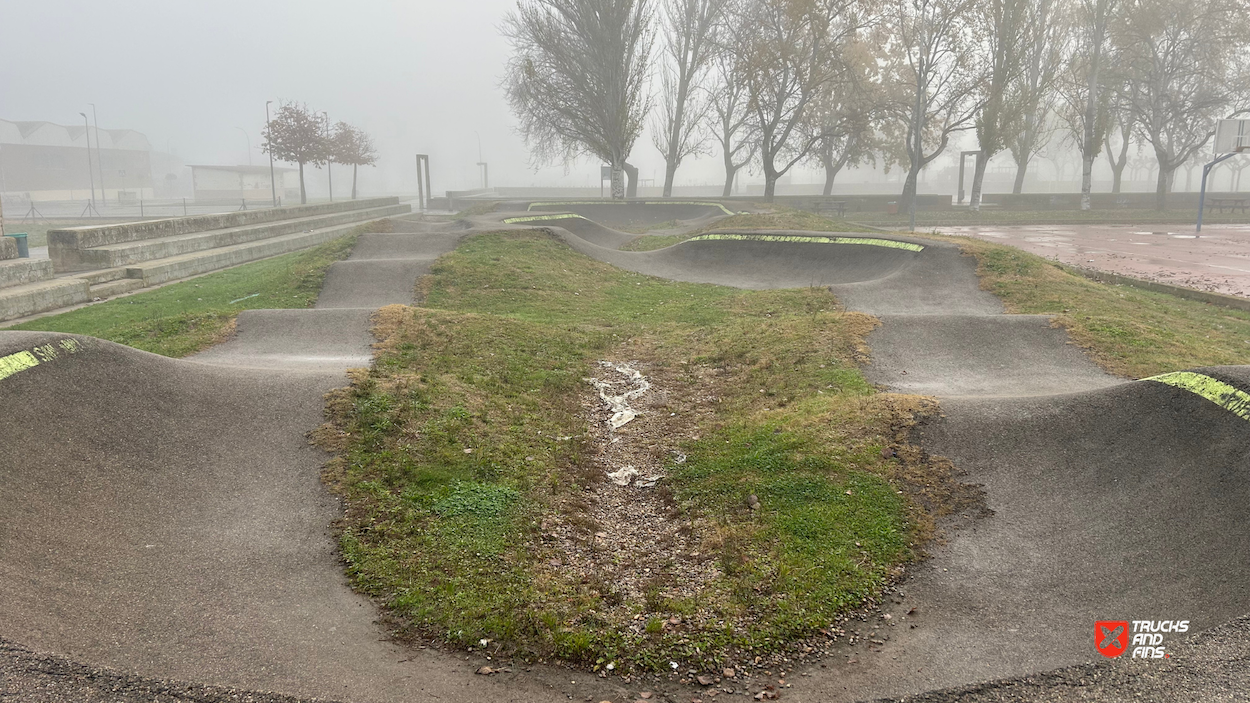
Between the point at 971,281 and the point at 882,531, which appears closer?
the point at 882,531

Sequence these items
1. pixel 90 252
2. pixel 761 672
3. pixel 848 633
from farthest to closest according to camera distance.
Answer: pixel 90 252 → pixel 848 633 → pixel 761 672

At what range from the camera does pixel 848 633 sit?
4.32 meters

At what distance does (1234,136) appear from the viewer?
26203 mm

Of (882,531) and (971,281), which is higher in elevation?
(971,281)

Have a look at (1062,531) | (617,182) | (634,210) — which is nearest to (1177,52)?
(634,210)

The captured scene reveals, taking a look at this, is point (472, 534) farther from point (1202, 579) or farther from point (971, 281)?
point (971, 281)

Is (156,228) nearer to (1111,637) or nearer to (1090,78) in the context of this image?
(1111,637)

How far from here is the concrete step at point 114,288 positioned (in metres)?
14.6

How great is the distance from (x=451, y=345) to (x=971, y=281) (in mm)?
9991

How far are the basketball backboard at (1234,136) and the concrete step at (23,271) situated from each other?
3625cm

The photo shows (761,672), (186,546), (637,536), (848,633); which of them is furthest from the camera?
(637,536)

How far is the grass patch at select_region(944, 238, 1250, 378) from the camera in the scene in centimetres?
866

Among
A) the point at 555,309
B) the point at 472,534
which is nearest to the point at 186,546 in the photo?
the point at 472,534

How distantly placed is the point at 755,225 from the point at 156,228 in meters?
17.4
